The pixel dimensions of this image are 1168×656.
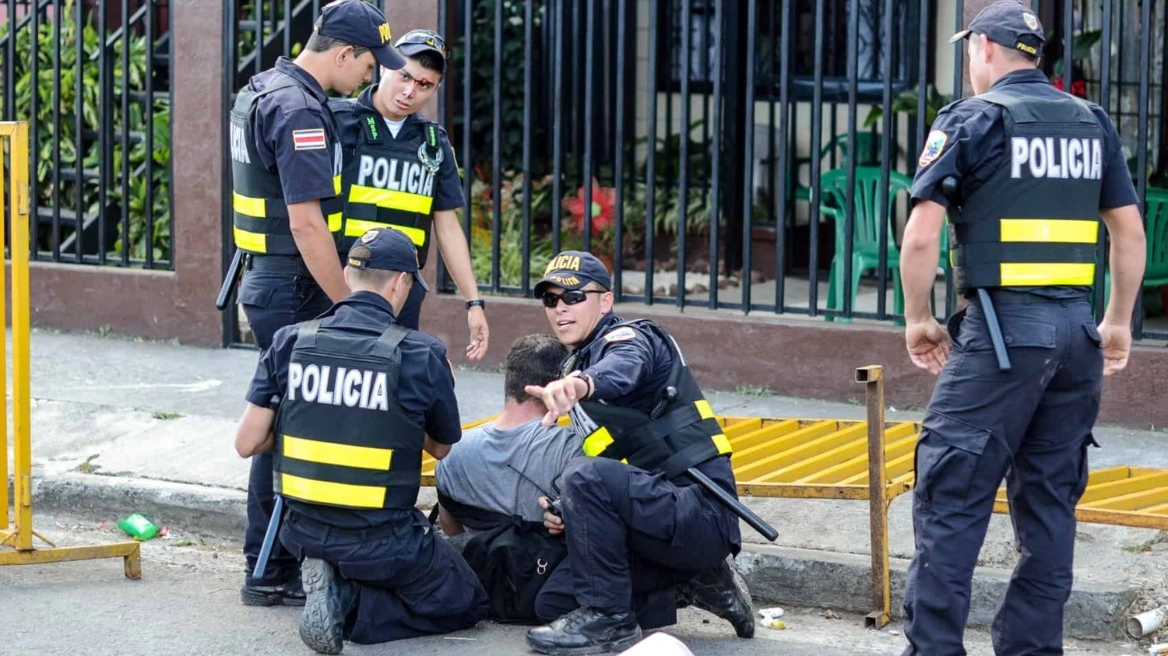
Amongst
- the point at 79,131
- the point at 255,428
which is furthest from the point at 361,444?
the point at 79,131

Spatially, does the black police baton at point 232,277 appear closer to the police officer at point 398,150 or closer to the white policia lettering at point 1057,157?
the police officer at point 398,150

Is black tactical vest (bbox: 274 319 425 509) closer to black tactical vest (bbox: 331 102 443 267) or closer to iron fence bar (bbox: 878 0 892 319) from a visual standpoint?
black tactical vest (bbox: 331 102 443 267)

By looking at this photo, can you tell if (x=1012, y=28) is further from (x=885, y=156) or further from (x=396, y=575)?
(x=885, y=156)

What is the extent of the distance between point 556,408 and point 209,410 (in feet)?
11.4

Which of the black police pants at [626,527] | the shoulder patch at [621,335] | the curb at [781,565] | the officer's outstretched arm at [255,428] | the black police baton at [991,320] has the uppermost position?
the black police baton at [991,320]

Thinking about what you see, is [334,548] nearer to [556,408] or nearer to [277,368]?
[277,368]

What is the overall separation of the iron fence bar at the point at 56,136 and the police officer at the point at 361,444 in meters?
4.74

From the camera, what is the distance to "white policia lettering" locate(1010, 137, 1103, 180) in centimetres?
413

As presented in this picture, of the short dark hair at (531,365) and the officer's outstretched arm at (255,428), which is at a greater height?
the short dark hair at (531,365)

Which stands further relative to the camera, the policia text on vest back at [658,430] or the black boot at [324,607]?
the policia text on vest back at [658,430]

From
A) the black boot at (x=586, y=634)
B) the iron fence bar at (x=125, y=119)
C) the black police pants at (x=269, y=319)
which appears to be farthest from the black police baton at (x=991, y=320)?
the iron fence bar at (x=125, y=119)

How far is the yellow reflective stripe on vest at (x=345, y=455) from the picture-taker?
15.4 feet

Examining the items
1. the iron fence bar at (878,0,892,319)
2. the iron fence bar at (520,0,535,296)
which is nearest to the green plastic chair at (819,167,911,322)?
the iron fence bar at (878,0,892,319)

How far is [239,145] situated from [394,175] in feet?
1.78
